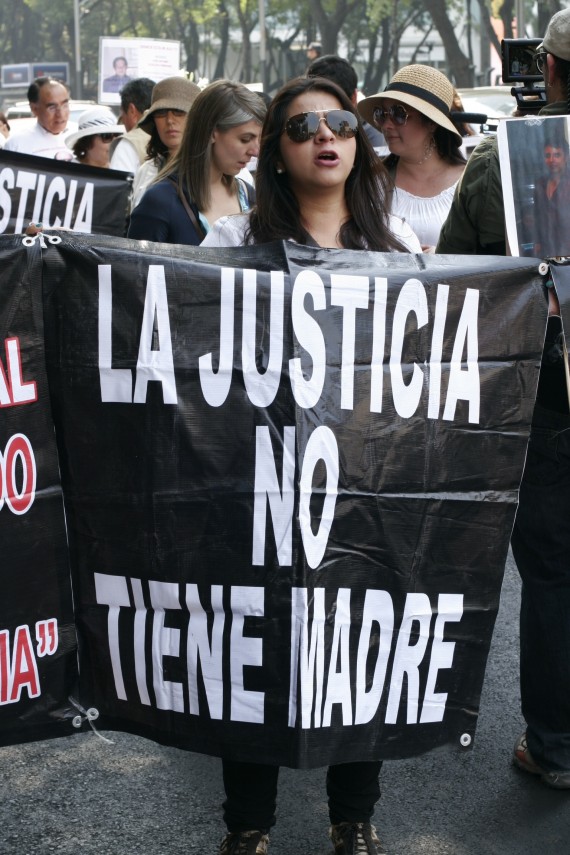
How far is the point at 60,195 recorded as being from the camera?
7066 mm

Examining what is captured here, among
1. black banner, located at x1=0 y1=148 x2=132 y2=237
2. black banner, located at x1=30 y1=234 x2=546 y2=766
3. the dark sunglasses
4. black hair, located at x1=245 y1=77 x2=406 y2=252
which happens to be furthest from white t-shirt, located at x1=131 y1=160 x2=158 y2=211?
black banner, located at x1=30 y1=234 x2=546 y2=766

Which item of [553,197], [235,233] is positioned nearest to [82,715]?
[235,233]

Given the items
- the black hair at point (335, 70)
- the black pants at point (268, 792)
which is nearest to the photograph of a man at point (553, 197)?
the black pants at point (268, 792)

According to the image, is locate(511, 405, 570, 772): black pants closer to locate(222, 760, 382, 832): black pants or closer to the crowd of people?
the crowd of people

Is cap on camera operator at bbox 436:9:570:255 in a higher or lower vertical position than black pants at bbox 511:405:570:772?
higher

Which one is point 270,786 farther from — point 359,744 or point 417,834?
point 417,834

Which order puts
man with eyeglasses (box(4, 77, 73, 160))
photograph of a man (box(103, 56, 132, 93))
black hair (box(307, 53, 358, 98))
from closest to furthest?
1. black hair (box(307, 53, 358, 98))
2. man with eyeglasses (box(4, 77, 73, 160))
3. photograph of a man (box(103, 56, 132, 93))

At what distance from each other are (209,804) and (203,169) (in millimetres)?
2149

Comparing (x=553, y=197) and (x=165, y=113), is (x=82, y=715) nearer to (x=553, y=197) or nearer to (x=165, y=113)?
(x=553, y=197)

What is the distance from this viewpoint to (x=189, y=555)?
9.07 ft

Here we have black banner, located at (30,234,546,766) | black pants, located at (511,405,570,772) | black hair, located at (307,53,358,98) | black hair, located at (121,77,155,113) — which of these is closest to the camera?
black banner, located at (30,234,546,766)

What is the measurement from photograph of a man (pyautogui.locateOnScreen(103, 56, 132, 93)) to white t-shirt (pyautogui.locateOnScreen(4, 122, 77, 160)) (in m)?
17.9

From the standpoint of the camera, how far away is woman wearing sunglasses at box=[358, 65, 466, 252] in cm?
480

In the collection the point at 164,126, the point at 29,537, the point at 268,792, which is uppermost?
the point at 164,126
